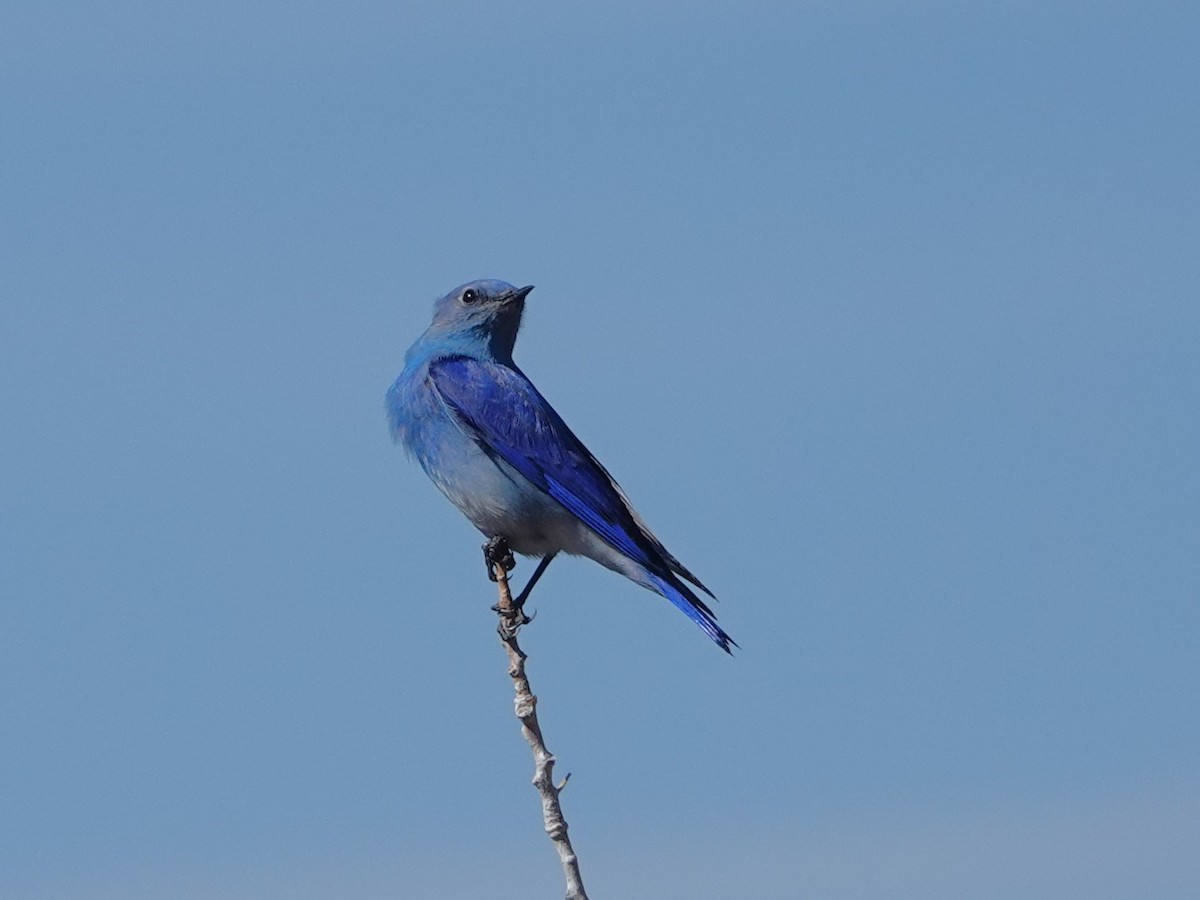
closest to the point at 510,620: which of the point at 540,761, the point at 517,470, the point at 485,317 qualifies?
the point at 540,761

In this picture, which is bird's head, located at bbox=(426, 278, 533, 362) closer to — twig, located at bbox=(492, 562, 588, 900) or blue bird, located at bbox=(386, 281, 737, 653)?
blue bird, located at bbox=(386, 281, 737, 653)

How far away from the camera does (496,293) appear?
1389cm

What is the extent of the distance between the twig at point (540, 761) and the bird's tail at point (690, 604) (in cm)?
202

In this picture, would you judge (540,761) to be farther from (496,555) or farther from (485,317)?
(485,317)

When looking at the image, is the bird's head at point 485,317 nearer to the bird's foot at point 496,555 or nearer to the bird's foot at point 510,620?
the bird's foot at point 496,555

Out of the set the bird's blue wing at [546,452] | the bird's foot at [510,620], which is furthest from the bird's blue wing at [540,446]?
the bird's foot at [510,620]

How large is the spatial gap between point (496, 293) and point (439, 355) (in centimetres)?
85

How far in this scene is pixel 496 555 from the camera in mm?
11570

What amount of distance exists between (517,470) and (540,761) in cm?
460

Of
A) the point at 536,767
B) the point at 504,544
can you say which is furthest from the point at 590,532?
the point at 536,767

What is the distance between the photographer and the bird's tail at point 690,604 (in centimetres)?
1121

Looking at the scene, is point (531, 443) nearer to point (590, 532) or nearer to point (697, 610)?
point (590, 532)

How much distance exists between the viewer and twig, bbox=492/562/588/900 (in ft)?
25.1

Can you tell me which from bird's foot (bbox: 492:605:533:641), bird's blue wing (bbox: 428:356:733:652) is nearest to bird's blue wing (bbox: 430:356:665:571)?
bird's blue wing (bbox: 428:356:733:652)
